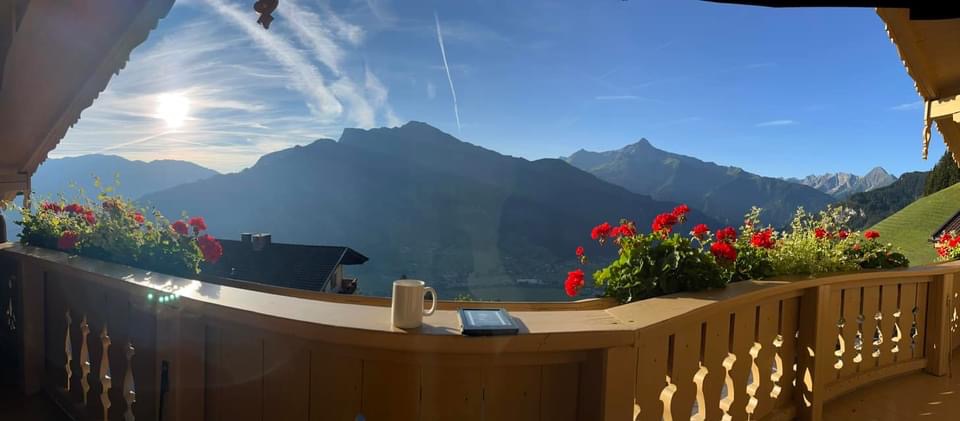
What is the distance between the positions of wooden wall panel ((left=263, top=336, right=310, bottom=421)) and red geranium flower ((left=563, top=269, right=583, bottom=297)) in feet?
4.76

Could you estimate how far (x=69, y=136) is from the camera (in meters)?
5.70

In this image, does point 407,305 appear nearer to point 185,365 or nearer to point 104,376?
point 185,365

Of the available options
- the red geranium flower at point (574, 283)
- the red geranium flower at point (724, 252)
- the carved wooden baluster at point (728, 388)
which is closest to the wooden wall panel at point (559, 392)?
the carved wooden baluster at point (728, 388)

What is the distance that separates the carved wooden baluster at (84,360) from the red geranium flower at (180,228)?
1.87 ft

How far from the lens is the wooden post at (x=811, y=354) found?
2248mm

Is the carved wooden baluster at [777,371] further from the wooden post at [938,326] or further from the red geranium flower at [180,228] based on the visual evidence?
the red geranium flower at [180,228]

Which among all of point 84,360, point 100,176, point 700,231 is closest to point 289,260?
point 100,176

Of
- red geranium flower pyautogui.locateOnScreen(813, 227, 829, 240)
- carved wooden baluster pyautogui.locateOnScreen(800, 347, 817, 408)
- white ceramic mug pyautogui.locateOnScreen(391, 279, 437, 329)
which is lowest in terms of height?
carved wooden baluster pyautogui.locateOnScreen(800, 347, 817, 408)

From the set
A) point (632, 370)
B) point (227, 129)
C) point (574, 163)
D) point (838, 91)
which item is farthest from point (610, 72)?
point (574, 163)

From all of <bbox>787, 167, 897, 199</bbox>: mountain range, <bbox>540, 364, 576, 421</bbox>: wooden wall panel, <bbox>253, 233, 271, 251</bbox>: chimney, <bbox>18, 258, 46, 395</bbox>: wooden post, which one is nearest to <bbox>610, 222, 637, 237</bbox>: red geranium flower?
<bbox>540, 364, 576, 421</bbox>: wooden wall panel

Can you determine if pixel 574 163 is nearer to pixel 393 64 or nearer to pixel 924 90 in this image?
pixel 393 64

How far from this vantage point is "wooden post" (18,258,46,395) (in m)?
2.47

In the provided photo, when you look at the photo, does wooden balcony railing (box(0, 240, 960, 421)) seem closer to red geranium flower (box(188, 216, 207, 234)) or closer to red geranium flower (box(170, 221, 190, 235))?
red geranium flower (box(170, 221, 190, 235))

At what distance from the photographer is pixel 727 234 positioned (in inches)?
91.4
